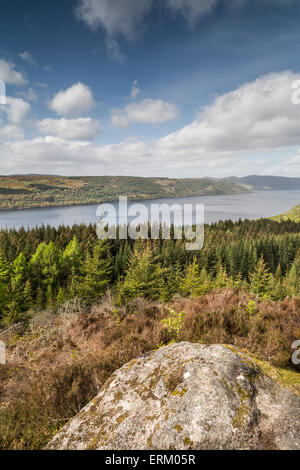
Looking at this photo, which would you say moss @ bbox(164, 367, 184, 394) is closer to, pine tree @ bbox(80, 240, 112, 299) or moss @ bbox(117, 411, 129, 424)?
moss @ bbox(117, 411, 129, 424)

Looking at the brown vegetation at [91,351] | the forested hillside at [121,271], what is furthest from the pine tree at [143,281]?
the brown vegetation at [91,351]

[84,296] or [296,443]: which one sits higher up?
[296,443]

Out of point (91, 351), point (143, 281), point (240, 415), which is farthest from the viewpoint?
point (143, 281)

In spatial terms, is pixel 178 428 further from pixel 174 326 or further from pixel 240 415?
pixel 174 326

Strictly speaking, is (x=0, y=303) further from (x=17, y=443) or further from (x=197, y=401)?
(x=197, y=401)

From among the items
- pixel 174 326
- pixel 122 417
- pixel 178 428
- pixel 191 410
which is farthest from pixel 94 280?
pixel 178 428

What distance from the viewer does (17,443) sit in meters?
3.49

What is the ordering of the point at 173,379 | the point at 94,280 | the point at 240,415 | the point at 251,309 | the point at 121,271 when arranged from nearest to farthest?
1. the point at 240,415
2. the point at 173,379
3. the point at 251,309
4. the point at 94,280
5. the point at 121,271

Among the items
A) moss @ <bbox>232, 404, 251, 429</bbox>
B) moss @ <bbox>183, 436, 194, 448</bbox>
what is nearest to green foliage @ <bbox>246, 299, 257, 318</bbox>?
moss @ <bbox>232, 404, 251, 429</bbox>

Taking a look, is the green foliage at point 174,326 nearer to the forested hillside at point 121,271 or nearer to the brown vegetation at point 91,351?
the brown vegetation at point 91,351

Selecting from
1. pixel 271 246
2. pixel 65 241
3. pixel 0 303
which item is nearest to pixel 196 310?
pixel 0 303

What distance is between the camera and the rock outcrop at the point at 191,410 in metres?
2.62

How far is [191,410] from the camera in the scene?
293cm

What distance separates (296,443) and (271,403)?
0.62 metres
